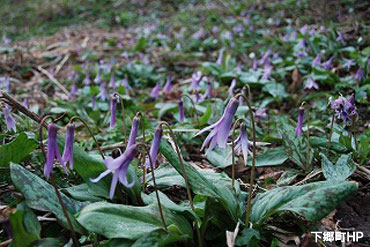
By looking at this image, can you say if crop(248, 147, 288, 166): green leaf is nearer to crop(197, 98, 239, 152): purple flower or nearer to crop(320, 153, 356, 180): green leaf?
crop(320, 153, 356, 180): green leaf

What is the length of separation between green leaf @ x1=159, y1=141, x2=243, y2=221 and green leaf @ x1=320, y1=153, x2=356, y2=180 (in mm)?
623

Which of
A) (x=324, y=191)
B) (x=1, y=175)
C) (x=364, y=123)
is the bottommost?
(x=364, y=123)

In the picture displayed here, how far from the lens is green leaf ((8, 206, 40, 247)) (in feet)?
4.29

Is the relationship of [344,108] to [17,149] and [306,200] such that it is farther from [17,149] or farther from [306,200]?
[17,149]

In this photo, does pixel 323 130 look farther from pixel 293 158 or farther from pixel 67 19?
pixel 67 19

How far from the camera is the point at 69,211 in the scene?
155 centimetres

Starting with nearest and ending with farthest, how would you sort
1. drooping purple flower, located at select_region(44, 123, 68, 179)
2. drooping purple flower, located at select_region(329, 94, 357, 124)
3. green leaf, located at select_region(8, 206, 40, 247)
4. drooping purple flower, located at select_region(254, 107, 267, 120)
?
1. green leaf, located at select_region(8, 206, 40, 247)
2. drooping purple flower, located at select_region(44, 123, 68, 179)
3. drooping purple flower, located at select_region(329, 94, 357, 124)
4. drooping purple flower, located at select_region(254, 107, 267, 120)

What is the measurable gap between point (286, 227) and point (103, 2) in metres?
11.2

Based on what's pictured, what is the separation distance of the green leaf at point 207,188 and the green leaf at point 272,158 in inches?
31.2

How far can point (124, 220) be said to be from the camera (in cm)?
143

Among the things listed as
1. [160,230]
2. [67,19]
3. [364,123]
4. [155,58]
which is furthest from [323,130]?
[67,19]

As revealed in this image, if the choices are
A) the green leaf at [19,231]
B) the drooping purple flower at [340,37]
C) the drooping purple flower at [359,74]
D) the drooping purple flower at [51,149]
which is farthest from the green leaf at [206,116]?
the drooping purple flower at [340,37]

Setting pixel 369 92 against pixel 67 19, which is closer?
pixel 369 92

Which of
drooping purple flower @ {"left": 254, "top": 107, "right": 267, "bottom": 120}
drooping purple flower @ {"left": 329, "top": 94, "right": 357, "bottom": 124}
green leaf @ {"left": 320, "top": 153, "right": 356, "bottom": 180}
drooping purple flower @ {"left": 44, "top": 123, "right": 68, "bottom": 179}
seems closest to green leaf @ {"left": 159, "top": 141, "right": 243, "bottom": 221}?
drooping purple flower @ {"left": 44, "top": 123, "right": 68, "bottom": 179}
